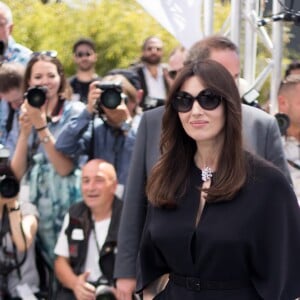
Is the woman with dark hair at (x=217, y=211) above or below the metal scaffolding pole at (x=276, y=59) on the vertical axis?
below

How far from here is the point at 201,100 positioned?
3.23 m

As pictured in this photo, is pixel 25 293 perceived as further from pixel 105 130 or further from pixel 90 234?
pixel 105 130

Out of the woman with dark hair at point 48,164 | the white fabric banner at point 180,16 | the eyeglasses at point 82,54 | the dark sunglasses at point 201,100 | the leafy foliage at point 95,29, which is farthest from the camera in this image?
the leafy foliage at point 95,29

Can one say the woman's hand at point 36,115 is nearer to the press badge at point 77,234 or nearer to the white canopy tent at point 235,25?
the press badge at point 77,234

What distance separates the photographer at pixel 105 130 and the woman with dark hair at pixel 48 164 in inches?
4.1

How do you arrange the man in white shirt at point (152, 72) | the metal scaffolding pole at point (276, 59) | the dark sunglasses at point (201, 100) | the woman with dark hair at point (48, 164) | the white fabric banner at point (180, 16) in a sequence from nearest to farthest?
the dark sunglasses at point (201, 100) → the woman with dark hair at point (48, 164) → the white fabric banner at point (180, 16) → the metal scaffolding pole at point (276, 59) → the man in white shirt at point (152, 72)

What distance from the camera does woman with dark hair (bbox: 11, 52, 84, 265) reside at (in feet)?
18.3

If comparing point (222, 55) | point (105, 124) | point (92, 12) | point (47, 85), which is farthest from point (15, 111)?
point (92, 12)

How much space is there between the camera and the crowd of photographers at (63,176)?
5.34 m

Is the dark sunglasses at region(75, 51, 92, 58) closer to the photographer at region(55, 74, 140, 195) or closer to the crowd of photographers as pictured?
the crowd of photographers

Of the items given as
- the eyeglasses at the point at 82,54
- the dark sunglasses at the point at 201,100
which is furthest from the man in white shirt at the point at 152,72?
the dark sunglasses at the point at 201,100

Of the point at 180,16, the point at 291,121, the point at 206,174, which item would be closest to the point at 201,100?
the point at 206,174

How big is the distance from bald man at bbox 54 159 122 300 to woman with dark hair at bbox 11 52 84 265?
22 cm

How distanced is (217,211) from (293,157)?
247 centimetres
